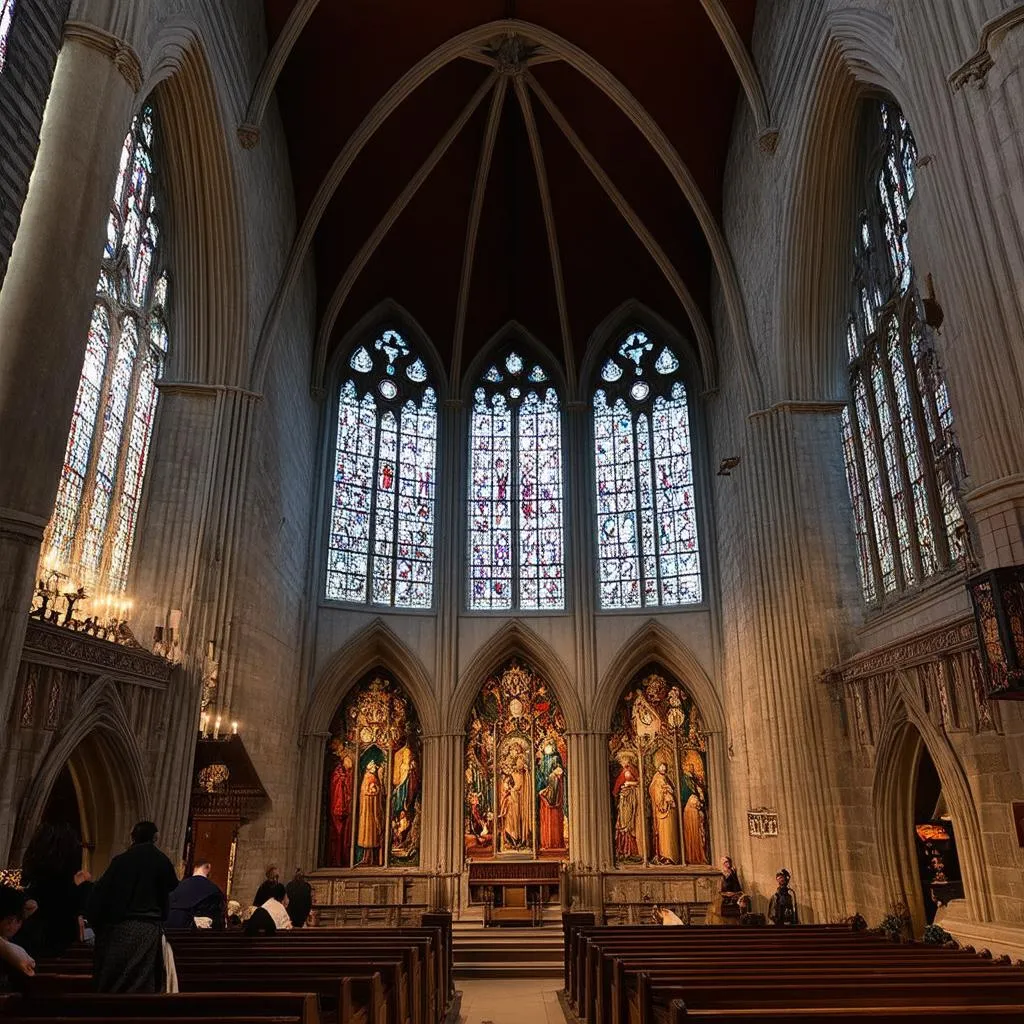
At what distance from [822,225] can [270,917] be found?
39.8 feet

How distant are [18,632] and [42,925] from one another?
2.74m

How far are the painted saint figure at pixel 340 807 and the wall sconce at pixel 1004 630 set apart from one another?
1453 centimetres

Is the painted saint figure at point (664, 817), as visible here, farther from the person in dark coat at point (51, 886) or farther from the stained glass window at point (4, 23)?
the stained glass window at point (4, 23)

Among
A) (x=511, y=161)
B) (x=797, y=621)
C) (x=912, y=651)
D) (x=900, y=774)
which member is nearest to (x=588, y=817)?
(x=797, y=621)

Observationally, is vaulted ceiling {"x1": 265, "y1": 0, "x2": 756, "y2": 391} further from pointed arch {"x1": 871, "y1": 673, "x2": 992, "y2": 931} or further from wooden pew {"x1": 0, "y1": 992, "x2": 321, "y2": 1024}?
wooden pew {"x1": 0, "y1": 992, "x2": 321, "y2": 1024}

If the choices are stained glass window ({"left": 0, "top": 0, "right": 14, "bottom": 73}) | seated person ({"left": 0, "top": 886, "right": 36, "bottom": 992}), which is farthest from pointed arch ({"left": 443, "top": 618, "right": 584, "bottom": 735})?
seated person ({"left": 0, "top": 886, "right": 36, "bottom": 992})

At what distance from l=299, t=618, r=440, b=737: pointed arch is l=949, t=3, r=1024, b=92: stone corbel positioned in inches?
584

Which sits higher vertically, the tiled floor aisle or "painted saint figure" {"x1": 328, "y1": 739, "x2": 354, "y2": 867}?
"painted saint figure" {"x1": 328, "y1": 739, "x2": 354, "y2": 867}

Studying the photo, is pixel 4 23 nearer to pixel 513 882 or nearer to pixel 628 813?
pixel 513 882

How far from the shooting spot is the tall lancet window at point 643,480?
65.1 feet

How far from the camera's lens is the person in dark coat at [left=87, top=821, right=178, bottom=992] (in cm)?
462

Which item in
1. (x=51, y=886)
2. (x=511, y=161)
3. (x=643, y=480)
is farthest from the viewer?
(x=643, y=480)

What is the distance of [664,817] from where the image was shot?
18.3m

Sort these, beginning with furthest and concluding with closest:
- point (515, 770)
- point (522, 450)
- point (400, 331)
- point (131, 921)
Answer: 1. point (400, 331)
2. point (522, 450)
3. point (515, 770)
4. point (131, 921)
